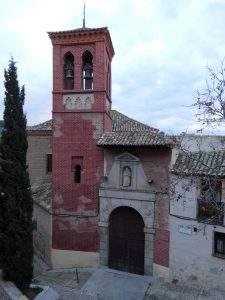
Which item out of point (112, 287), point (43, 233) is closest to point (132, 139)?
point (112, 287)

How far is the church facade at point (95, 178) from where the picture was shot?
56.2 ft

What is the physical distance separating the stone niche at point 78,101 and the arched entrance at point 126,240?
16.0 feet

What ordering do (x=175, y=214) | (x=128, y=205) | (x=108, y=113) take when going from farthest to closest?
(x=108, y=113) < (x=128, y=205) < (x=175, y=214)

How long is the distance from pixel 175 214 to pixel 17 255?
6.48 m

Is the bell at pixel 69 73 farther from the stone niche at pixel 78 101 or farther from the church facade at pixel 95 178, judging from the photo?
the stone niche at pixel 78 101

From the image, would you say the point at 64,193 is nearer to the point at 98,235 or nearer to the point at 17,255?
the point at 98,235

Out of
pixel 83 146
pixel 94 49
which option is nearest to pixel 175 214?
pixel 83 146

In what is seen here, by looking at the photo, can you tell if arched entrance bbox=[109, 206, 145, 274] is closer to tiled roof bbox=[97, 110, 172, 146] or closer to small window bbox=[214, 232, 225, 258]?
tiled roof bbox=[97, 110, 172, 146]

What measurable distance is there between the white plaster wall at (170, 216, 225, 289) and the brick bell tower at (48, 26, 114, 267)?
12.0ft

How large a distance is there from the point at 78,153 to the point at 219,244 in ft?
23.5

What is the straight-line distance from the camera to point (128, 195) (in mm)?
17453

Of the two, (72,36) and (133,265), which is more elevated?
(72,36)

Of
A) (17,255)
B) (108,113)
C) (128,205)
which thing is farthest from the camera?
(108,113)

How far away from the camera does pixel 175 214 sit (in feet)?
53.7
